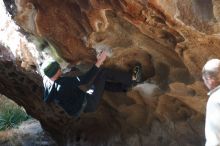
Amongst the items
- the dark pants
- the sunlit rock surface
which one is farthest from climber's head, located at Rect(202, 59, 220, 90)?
the dark pants

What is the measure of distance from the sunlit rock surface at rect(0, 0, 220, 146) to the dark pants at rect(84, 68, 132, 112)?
101mm

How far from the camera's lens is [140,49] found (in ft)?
15.3

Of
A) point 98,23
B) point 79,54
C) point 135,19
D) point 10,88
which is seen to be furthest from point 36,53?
point 10,88

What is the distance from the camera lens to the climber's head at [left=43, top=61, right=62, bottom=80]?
4.22 meters

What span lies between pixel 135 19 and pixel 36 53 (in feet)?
3.61

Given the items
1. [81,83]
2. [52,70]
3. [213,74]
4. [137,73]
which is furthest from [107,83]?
[213,74]

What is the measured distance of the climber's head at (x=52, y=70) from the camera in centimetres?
422

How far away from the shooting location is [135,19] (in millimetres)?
4066

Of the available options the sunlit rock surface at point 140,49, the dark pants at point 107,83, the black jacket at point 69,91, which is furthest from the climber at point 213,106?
the dark pants at point 107,83

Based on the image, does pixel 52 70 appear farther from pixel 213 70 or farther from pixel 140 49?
→ pixel 213 70

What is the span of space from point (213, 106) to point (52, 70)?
199cm

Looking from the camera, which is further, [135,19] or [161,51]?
[161,51]

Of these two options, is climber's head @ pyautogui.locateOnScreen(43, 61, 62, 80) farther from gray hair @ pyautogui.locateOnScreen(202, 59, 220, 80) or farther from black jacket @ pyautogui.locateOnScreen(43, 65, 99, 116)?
gray hair @ pyautogui.locateOnScreen(202, 59, 220, 80)

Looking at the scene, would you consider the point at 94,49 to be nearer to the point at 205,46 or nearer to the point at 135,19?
the point at 135,19
